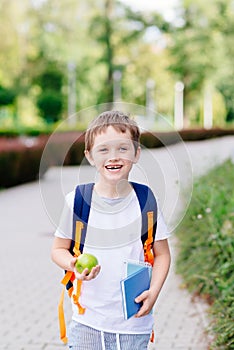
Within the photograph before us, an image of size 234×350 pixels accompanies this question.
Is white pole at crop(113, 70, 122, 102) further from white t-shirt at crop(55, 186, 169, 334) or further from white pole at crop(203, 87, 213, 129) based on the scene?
white t-shirt at crop(55, 186, 169, 334)

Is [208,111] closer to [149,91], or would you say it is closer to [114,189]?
[149,91]

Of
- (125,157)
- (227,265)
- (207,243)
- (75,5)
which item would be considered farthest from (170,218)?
(75,5)

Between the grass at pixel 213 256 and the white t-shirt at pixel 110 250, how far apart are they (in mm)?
1471

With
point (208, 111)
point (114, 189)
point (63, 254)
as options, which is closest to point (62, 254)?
point (63, 254)

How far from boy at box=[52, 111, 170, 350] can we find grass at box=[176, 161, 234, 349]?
1.43 metres

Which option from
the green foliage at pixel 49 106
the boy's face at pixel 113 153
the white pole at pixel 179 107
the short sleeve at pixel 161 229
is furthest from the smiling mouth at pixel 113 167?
the white pole at pixel 179 107

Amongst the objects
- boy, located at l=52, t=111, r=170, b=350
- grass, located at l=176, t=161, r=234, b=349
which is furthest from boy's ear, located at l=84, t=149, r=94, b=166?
grass, located at l=176, t=161, r=234, b=349

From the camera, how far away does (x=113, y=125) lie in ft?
8.22

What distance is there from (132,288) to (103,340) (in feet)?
0.92

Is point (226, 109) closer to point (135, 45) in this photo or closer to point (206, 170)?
point (135, 45)

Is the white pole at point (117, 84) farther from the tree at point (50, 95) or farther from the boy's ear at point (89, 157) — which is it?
the boy's ear at point (89, 157)

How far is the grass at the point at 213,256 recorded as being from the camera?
432cm

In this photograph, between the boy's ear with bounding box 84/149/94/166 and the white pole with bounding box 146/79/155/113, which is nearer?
the boy's ear with bounding box 84/149/94/166

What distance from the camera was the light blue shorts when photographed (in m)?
2.60
